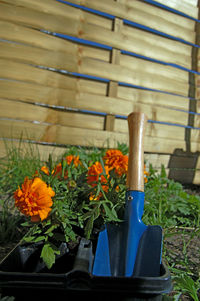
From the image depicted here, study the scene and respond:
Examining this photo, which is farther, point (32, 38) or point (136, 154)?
point (32, 38)

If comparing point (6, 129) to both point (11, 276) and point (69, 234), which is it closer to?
point (69, 234)

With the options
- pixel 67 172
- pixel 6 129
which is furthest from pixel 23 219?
pixel 6 129

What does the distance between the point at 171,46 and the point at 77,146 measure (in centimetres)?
178

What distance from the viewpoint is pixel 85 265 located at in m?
0.67

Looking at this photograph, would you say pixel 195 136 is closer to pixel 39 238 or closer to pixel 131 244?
pixel 131 244

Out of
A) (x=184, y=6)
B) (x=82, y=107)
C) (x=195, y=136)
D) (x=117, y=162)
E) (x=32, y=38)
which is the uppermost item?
(x=184, y=6)

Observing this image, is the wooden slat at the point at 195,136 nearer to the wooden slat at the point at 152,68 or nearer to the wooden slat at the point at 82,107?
the wooden slat at the point at 82,107

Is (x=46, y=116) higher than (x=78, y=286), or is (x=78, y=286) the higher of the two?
(x=46, y=116)

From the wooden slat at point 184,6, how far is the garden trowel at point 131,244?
301cm

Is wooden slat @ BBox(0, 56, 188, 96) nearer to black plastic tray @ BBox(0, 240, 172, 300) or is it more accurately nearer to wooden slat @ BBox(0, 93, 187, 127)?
wooden slat @ BBox(0, 93, 187, 127)

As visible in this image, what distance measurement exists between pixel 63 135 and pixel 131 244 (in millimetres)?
1843

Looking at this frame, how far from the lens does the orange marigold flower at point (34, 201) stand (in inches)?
32.2

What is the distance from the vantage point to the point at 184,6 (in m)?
3.33

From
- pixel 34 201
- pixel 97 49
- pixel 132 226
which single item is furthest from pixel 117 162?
pixel 97 49
